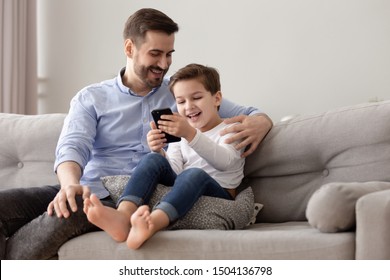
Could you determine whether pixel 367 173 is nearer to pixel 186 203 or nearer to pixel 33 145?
pixel 186 203

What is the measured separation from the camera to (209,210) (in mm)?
1785

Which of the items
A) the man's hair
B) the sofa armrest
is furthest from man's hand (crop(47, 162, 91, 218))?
the sofa armrest

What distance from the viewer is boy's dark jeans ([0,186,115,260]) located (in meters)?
1.73

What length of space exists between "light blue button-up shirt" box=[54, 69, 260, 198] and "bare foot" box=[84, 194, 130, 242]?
45 cm

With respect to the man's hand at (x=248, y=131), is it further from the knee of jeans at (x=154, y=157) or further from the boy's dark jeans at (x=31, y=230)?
the boy's dark jeans at (x=31, y=230)

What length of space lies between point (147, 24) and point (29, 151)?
711 millimetres

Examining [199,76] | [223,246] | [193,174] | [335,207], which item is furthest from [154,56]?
[335,207]

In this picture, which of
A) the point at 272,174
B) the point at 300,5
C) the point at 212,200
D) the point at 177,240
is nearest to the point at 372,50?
the point at 300,5

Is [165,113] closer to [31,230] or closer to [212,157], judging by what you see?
[212,157]

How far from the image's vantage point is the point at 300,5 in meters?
3.42

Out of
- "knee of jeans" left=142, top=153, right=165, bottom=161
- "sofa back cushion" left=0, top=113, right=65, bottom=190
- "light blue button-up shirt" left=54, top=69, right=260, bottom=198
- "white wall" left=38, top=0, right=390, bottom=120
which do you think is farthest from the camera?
"white wall" left=38, top=0, right=390, bottom=120

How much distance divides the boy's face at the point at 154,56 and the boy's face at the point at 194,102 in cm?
18

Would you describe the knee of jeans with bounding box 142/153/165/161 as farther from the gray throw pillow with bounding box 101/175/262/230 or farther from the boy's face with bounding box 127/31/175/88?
the boy's face with bounding box 127/31/175/88
